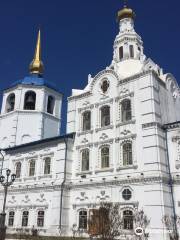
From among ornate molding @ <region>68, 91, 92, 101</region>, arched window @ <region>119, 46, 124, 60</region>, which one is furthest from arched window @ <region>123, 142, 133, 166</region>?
arched window @ <region>119, 46, 124, 60</region>

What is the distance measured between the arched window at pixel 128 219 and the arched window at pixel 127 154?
3523 millimetres

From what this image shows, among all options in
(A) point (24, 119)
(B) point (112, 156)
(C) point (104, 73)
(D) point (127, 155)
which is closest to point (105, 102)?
(C) point (104, 73)

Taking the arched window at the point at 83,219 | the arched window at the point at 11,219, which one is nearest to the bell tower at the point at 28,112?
the arched window at the point at 11,219

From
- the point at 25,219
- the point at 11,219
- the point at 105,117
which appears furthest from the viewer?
the point at 11,219

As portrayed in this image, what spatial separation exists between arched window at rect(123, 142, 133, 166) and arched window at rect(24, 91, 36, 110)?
16048mm

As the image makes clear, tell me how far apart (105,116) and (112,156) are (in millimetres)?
3855

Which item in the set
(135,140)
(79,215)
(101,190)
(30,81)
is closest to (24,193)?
(79,215)

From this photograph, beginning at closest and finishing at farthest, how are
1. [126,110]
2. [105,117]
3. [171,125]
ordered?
1. [171,125]
2. [126,110]
3. [105,117]

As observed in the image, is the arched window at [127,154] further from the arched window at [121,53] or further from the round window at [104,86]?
the arched window at [121,53]

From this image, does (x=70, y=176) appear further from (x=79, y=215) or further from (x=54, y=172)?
(x=79, y=215)

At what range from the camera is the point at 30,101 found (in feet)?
119

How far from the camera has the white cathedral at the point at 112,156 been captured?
861 inches

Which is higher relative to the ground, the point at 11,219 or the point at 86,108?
the point at 86,108

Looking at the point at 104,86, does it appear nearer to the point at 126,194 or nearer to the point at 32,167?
the point at 126,194
